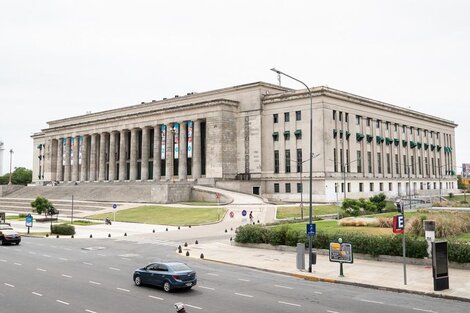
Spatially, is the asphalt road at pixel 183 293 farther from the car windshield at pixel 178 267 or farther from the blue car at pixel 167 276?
the car windshield at pixel 178 267

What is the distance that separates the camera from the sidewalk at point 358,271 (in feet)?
72.1

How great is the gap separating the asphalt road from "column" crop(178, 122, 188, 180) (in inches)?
2619

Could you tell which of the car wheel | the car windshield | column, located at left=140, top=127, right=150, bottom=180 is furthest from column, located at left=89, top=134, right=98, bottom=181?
the car wheel

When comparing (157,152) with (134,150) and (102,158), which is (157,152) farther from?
(102,158)

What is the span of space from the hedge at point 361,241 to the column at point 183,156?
198 ft

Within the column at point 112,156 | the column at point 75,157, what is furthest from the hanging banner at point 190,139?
the column at point 75,157

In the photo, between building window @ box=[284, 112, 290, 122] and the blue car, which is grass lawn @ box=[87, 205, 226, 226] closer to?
building window @ box=[284, 112, 290, 122]

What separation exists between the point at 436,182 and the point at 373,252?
99379mm

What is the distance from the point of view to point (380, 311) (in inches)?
696

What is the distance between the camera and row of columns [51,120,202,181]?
9862cm

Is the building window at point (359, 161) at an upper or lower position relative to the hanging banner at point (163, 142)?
lower

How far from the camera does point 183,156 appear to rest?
9869 centimetres

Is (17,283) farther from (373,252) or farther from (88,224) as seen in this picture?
(88,224)

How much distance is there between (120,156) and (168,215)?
52169 millimetres
